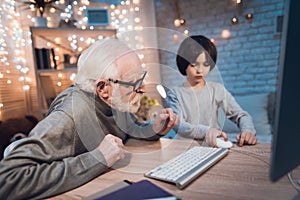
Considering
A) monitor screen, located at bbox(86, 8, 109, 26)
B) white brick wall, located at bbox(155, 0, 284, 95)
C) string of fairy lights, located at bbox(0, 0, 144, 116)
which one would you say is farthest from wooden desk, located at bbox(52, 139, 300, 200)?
monitor screen, located at bbox(86, 8, 109, 26)

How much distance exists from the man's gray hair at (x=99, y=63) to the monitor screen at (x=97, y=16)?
6.16 feet

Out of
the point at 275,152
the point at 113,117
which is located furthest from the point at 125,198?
the point at 113,117

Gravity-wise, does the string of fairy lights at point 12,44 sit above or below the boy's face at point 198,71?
above

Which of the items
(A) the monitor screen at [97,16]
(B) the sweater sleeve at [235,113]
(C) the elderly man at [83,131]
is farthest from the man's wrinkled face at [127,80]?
(A) the monitor screen at [97,16]

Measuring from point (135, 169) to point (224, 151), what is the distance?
0.32 m

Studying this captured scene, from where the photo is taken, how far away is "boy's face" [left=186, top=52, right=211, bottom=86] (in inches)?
46.1

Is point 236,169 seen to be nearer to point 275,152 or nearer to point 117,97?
point 275,152

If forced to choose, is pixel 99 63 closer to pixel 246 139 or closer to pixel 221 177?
pixel 221 177

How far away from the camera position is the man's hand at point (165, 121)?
0.99 meters

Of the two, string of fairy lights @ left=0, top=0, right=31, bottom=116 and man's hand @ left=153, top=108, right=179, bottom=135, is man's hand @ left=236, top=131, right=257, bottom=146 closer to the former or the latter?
man's hand @ left=153, top=108, right=179, bottom=135

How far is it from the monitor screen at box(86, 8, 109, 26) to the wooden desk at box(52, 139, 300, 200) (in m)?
2.05

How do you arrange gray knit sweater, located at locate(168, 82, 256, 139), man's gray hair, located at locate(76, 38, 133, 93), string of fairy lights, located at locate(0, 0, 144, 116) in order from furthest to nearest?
1. string of fairy lights, located at locate(0, 0, 144, 116)
2. gray knit sweater, located at locate(168, 82, 256, 139)
3. man's gray hair, located at locate(76, 38, 133, 93)

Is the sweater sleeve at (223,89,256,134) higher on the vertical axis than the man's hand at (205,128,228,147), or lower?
higher

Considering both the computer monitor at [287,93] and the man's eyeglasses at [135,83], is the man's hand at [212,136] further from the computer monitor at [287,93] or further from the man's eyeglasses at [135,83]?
the computer monitor at [287,93]
